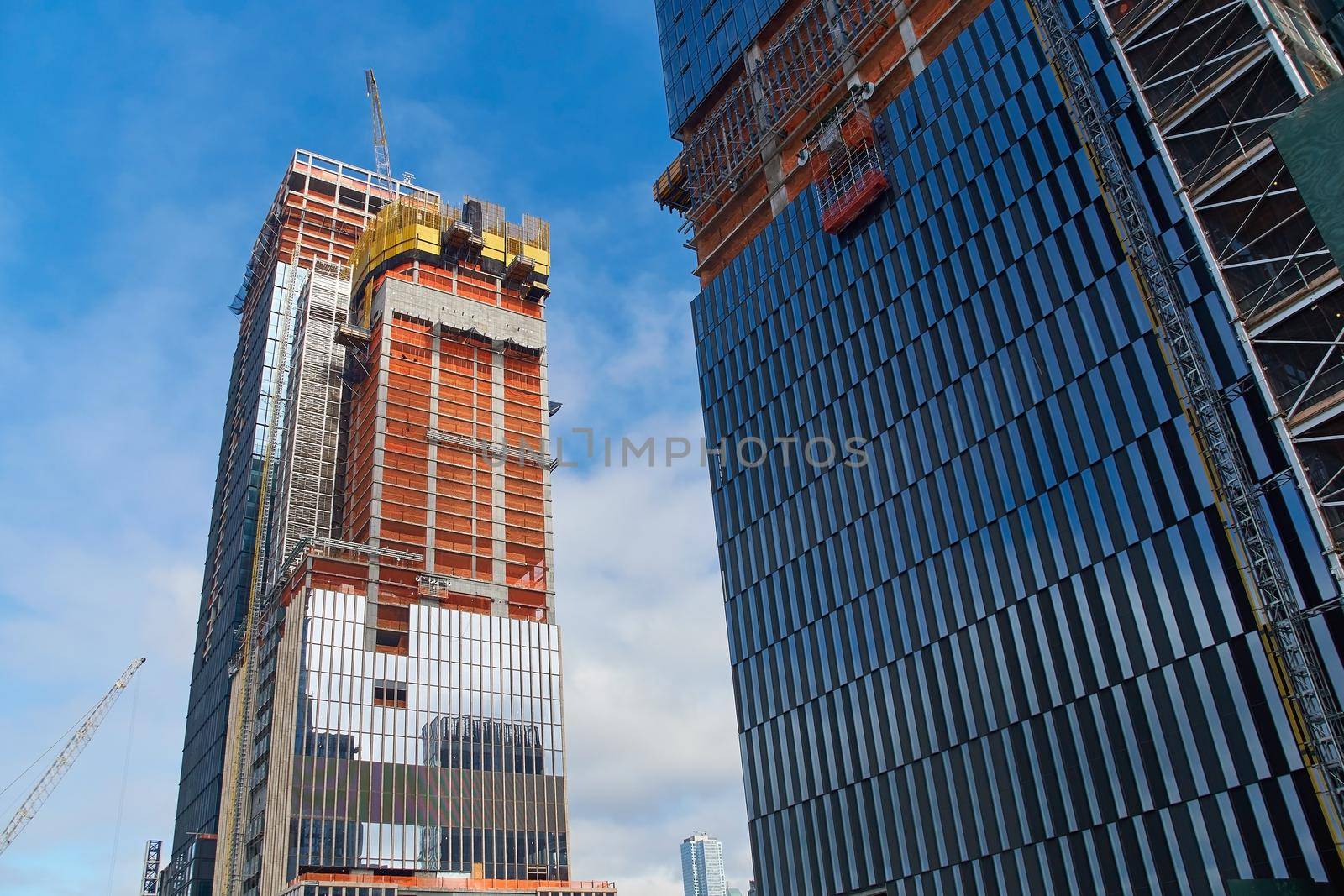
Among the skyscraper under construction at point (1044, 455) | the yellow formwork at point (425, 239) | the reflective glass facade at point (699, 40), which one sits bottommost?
the skyscraper under construction at point (1044, 455)

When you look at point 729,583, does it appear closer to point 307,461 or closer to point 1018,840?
point 1018,840

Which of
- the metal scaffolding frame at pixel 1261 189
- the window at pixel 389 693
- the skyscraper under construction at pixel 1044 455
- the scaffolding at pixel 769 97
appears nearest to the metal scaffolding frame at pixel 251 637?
the window at pixel 389 693

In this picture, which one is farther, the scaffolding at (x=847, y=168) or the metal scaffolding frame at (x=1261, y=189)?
the scaffolding at (x=847, y=168)

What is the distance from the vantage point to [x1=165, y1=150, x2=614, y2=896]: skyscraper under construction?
103m

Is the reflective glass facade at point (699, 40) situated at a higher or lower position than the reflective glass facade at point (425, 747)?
higher

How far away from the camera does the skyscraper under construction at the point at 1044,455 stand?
43844mm

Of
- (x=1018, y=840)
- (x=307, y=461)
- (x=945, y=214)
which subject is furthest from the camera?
(x=307, y=461)

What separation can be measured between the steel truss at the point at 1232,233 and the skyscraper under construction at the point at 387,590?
251 feet

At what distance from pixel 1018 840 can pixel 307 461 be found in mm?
96995

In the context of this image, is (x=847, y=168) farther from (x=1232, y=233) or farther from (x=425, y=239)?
(x=425, y=239)

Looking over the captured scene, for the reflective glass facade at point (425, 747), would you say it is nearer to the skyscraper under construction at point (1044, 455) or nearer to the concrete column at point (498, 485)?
the concrete column at point (498, 485)

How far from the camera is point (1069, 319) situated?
56906 mm

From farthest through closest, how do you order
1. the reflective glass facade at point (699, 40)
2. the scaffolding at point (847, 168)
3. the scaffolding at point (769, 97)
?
the reflective glass facade at point (699, 40)
the scaffolding at point (769, 97)
the scaffolding at point (847, 168)

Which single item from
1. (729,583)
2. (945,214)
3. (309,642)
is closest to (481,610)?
(309,642)
